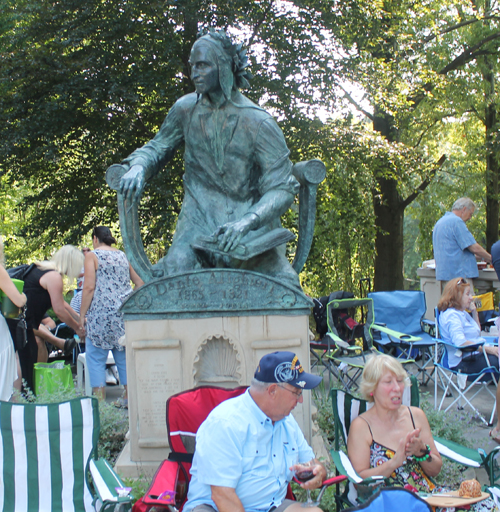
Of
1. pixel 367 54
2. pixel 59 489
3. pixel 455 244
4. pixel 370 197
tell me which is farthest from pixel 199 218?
pixel 370 197

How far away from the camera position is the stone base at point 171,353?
4.00m

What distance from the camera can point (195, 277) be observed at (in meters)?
3.98

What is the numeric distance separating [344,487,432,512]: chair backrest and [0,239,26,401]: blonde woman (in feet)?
10.4

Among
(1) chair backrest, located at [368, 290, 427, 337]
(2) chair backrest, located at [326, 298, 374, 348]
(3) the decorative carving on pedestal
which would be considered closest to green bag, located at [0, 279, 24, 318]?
(3) the decorative carving on pedestal

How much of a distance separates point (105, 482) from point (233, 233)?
162cm

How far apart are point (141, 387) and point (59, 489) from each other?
84 centimetres

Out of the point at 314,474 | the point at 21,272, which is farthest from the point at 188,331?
the point at 21,272

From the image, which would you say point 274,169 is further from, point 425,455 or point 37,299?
point 37,299

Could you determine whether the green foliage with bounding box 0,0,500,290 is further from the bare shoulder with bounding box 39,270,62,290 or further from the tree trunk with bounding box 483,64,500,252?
the bare shoulder with bounding box 39,270,62,290

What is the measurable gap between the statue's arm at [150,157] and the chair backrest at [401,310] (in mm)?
4672

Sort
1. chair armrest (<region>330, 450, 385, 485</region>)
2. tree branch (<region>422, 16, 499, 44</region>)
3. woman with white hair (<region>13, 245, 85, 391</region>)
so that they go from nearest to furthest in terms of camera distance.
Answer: chair armrest (<region>330, 450, 385, 485</region>) < woman with white hair (<region>13, 245, 85, 391</region>) < tree branch (<region>422, 16, 499, 44</region>)

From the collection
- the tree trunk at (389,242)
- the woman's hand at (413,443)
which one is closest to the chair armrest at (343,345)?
the woman's hand at (413,443)

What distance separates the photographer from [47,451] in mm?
3422

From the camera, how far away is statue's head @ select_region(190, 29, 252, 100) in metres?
4.04
